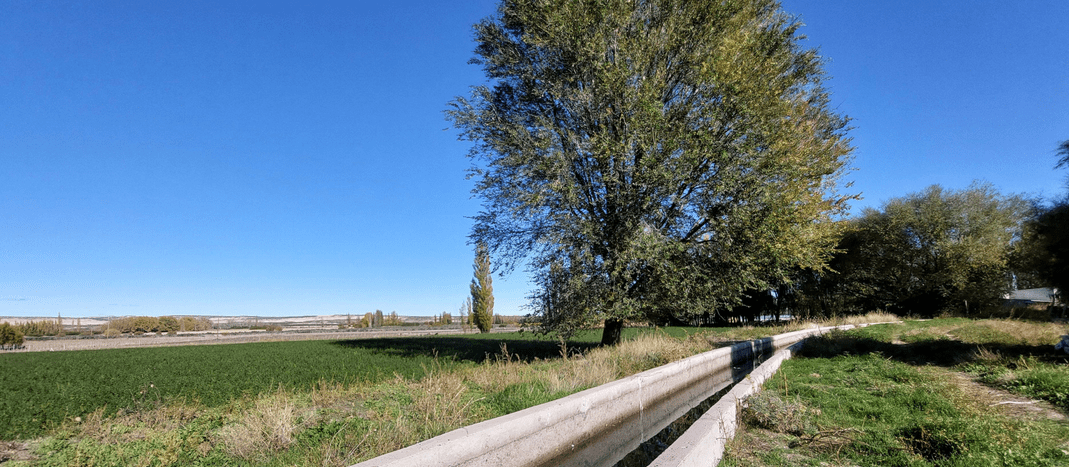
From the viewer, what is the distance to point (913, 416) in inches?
216

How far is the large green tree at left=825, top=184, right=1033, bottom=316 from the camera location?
3288 centimetres

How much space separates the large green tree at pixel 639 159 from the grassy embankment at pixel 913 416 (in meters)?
3.73

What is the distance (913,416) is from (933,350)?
8.40 m

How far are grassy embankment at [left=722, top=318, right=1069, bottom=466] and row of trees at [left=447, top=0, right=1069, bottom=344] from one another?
3706 mm

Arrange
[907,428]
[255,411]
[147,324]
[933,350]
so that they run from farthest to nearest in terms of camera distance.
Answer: [147,324] → [933,350] → [255,411] → [907,428]

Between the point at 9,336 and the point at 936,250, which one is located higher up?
the point at 936,250

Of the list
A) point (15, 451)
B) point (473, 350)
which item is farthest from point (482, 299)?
point (15, 451)

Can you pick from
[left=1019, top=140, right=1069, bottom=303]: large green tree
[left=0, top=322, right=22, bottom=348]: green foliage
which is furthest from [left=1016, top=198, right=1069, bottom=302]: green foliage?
[left=0, top=322, right=22, bottom=348]: green foliage

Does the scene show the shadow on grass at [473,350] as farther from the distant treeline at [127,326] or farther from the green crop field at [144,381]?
the distant treeline at [127,326]

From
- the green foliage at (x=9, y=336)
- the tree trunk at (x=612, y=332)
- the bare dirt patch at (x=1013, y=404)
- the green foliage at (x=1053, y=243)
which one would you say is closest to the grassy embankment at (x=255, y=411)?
the tree trunk at (x=612, y=332)

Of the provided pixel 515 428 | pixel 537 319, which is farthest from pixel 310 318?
pixel 515 428

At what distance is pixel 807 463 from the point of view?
4070 millimetres

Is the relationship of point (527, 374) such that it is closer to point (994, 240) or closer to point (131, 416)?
point (131, 416)

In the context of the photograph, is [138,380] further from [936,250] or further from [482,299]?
[936,250]
